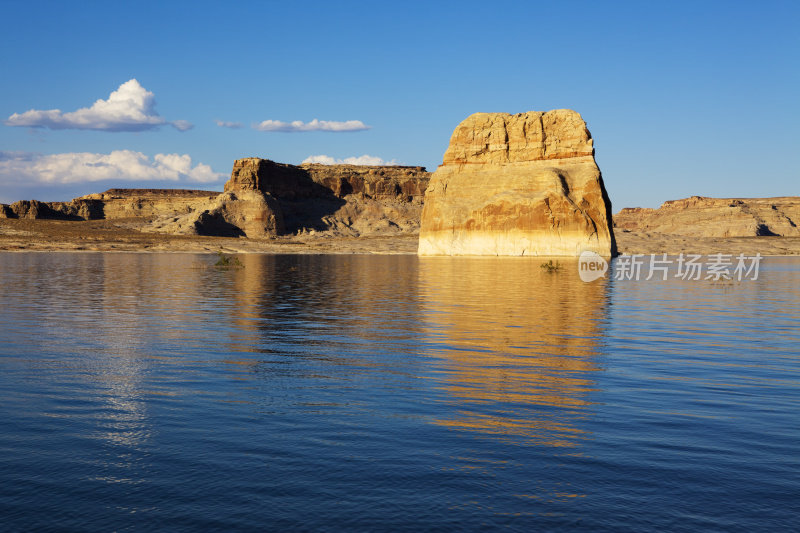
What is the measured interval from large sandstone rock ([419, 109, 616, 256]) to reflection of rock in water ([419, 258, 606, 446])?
2678 inches

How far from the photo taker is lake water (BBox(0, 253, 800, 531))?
6691mm

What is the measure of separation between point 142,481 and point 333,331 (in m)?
12.5

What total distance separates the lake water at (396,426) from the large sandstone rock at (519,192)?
7741 cm

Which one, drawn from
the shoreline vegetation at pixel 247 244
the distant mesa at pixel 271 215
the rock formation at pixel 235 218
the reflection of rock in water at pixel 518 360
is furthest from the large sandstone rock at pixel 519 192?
the distant mesa at pixel 271 215

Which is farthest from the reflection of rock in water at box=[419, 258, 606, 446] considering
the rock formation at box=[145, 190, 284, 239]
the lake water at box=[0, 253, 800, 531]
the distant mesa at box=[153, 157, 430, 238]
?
the rock formation at box=[145, 190, 284, 239]

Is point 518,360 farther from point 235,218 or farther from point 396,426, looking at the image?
point 235,218

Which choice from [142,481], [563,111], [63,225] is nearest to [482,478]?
[142,481]

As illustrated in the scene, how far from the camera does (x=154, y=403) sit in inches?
424

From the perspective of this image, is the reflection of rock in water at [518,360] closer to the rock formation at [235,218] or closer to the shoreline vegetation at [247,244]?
the shoreline vegetation at [247,244]

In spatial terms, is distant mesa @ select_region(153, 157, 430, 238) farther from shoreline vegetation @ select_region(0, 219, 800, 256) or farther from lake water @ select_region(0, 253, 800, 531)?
lake water @ select_region(0, 253, 800, 531)

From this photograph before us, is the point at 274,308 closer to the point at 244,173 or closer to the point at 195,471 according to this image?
the point at 195,471

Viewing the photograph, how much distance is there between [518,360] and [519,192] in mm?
88974

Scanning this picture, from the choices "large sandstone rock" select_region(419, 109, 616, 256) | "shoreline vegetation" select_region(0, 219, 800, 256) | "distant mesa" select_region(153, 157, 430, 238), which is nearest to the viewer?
"large sandstone rock" select_region(419, 109, 616, 256)

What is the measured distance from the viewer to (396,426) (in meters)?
9.48
